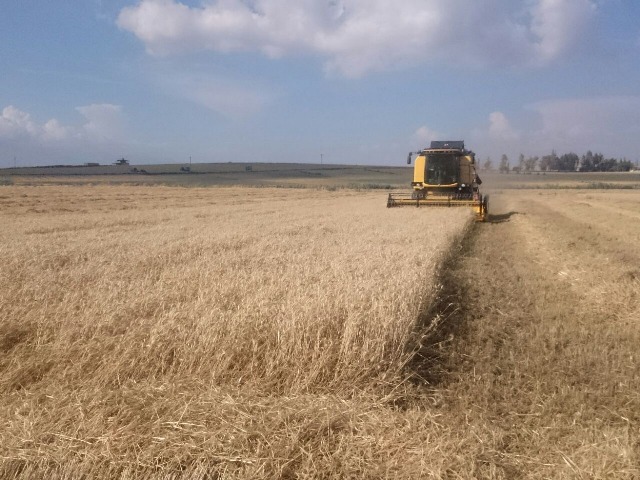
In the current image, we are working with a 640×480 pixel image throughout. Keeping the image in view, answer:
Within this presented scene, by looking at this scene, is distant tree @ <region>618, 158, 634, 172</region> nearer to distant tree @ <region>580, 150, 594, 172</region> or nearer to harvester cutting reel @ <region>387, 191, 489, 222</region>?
distant tree @ <region>580, 150, 594, 172</region>

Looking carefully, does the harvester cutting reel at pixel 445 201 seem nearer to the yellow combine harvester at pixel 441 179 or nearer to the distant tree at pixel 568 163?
the yellow combine harvester at pixel 441 179

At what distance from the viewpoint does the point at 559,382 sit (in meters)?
5.14

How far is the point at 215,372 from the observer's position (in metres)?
4.80

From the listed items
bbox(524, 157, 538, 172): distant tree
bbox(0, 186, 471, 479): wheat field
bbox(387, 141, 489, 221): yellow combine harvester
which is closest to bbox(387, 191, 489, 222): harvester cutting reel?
bbox(387, 141, 489, 221): yellow combine harvester

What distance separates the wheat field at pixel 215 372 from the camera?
3.51 m

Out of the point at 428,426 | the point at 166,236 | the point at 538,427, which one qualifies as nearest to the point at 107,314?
the point at 428,426

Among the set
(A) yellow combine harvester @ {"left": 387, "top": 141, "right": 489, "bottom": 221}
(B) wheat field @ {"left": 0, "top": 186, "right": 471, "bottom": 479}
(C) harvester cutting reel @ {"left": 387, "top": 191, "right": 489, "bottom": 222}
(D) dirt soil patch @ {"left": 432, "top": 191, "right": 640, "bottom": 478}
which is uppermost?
(A) yellow combine harvester @ {"left": 387, "top": 141, "right": 489, "bottom": 221}

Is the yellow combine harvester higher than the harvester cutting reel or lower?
higher

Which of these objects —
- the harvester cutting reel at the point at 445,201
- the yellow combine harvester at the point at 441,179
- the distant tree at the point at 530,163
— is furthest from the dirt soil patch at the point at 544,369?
the distant tree at the point at 530,163

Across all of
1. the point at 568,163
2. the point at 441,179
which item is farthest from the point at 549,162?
the point at 441,179

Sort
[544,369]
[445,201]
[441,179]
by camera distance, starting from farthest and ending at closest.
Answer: [441,179], [445,201], [544,369]

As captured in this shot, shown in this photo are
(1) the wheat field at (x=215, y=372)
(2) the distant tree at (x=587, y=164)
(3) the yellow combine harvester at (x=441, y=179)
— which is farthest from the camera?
(2) the distant tree at (x=587, y=164)

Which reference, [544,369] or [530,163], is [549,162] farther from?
[544,369]

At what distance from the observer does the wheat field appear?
3.51 metres
